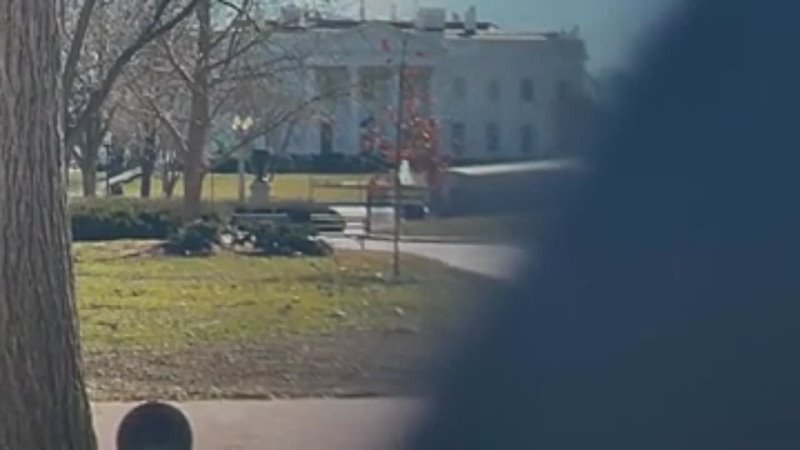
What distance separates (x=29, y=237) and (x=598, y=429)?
3512 mm

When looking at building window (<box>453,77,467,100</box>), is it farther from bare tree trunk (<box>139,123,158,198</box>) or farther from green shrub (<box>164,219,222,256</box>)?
bare tree trunk (<box>139,123,158,198</box>)

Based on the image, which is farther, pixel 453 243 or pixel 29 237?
pixel 29 237

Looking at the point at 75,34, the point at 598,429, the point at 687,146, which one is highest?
the point at 75,34

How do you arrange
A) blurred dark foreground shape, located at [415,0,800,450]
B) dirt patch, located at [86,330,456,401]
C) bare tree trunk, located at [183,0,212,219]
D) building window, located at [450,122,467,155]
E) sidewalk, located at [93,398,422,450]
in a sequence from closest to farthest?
blurred dark foreground shape, located at [415,0,800,450]
building window, located at [450,122,467,155]
sidewalk, located at [93,398,422,450]
dirt patch, located at [86,330,456,401]
bare tree trunk, located at [183,0,212,219]

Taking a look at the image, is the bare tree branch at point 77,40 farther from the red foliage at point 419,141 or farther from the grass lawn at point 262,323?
the red foliage at point 419,141

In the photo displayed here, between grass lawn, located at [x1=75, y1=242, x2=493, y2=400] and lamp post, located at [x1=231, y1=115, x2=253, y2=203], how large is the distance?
3.61ft

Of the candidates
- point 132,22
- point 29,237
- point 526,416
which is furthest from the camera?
point 132,22

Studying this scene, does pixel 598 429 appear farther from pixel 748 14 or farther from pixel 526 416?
pixel 748 14

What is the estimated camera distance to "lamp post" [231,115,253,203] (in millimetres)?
14298

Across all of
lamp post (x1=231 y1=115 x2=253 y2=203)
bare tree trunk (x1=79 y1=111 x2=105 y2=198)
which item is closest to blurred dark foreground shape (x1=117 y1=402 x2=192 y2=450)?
lamp post (x1=231 y1=115 x2=253 y2=203)

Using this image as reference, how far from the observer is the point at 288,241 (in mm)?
17484

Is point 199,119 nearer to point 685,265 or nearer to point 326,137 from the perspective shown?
point 326,137

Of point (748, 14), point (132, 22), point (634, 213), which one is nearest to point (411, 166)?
point (634, 213)

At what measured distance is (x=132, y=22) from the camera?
620 inches
